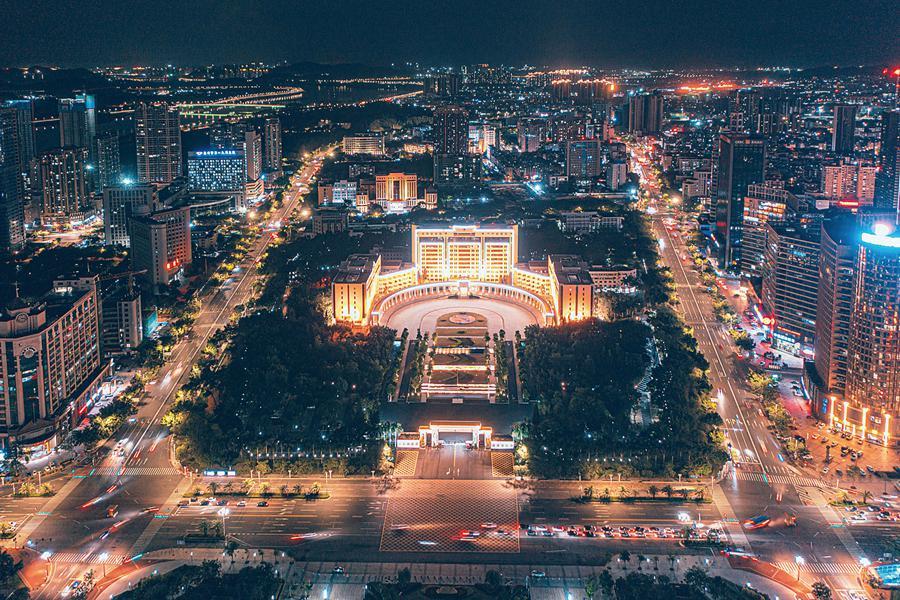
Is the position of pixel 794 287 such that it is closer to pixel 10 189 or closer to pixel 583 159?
pixel 583 159

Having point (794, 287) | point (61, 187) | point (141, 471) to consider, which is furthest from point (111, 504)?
point (61, 187)

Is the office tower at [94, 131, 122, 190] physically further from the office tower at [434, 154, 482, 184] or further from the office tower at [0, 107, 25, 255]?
the office tower at [434, 154, 482, 184]

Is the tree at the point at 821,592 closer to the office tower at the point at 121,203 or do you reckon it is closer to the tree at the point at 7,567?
the tree at the point at 7,567

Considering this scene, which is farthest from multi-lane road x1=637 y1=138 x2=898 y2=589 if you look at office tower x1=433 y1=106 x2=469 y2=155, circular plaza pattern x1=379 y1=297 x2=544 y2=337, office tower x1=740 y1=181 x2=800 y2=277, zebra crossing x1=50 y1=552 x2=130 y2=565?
office tower x1=433 y1=106 x2=469 y2=155

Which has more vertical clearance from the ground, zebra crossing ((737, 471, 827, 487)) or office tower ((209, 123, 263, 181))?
office tower ((209, 123, 263, 181))

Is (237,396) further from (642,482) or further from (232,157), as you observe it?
(232,157)
